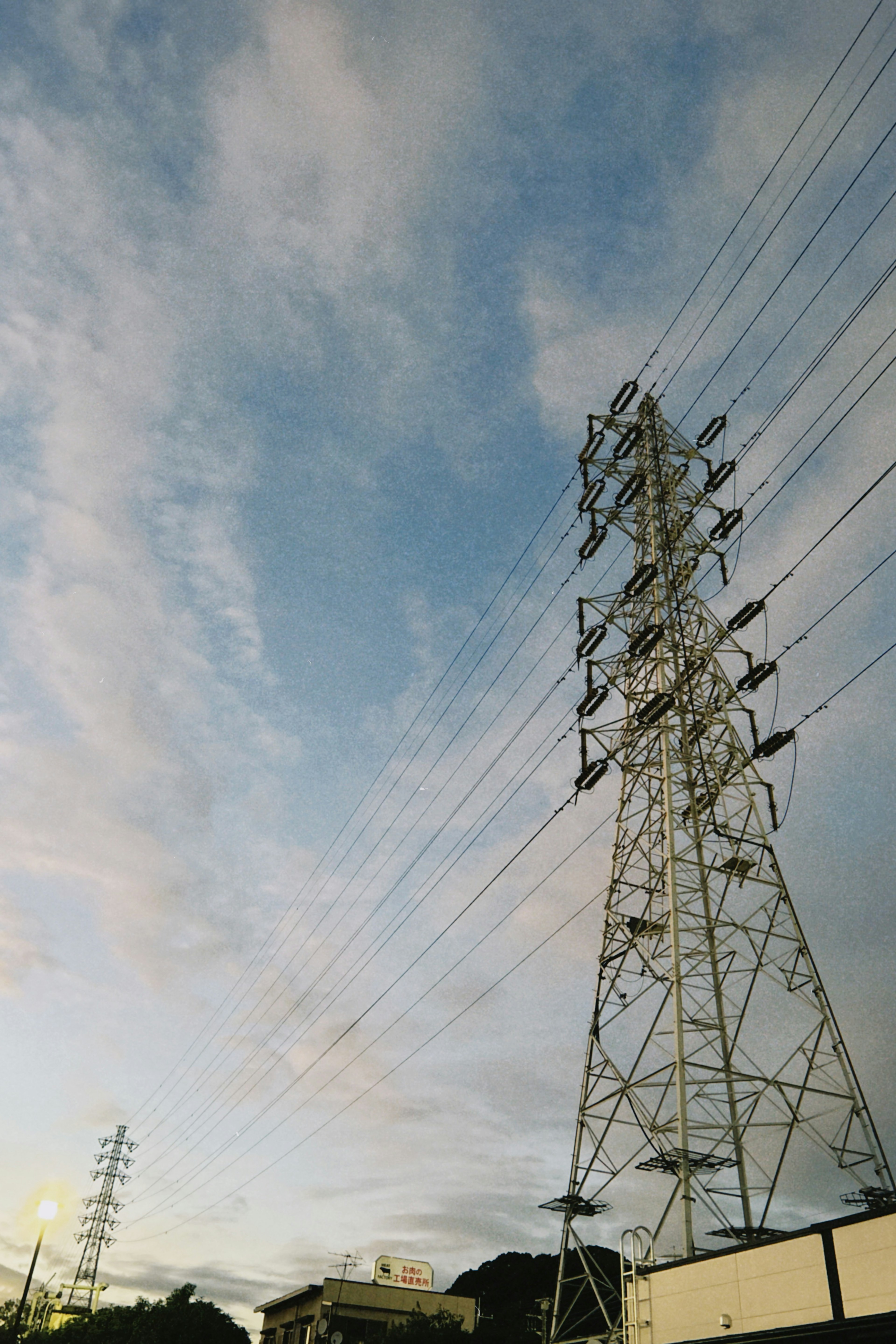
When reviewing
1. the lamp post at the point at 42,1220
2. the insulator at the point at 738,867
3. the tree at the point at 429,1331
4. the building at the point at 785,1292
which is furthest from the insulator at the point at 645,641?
the tree at the point at 429,1331

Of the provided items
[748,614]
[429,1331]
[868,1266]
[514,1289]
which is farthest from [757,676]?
[514,1289]

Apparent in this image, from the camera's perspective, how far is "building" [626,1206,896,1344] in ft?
51.8

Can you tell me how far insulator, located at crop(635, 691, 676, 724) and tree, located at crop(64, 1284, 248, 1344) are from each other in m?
73.3

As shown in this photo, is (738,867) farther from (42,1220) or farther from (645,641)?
(42,1220)

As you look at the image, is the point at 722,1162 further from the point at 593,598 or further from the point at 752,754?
the point at 593,598

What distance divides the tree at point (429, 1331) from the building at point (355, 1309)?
15.5 m

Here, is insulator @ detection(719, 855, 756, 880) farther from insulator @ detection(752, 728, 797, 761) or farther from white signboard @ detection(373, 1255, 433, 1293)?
white signboard @ detection(373, 1255, 433, 1293)

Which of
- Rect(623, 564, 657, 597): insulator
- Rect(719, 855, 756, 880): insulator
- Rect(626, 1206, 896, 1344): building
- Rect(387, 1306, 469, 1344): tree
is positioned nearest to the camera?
Rect(626, 1206, 896, 1344): building

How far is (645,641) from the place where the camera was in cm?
3011

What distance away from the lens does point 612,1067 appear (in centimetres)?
2545

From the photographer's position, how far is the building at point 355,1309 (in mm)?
80312

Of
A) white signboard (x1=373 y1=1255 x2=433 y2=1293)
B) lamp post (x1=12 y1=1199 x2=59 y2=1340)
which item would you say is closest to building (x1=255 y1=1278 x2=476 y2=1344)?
white signboard (x1=373 y1=1255 x2=433 y2=1293)

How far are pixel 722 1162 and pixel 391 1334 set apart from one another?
5253 cm

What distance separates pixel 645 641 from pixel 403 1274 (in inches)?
3468
